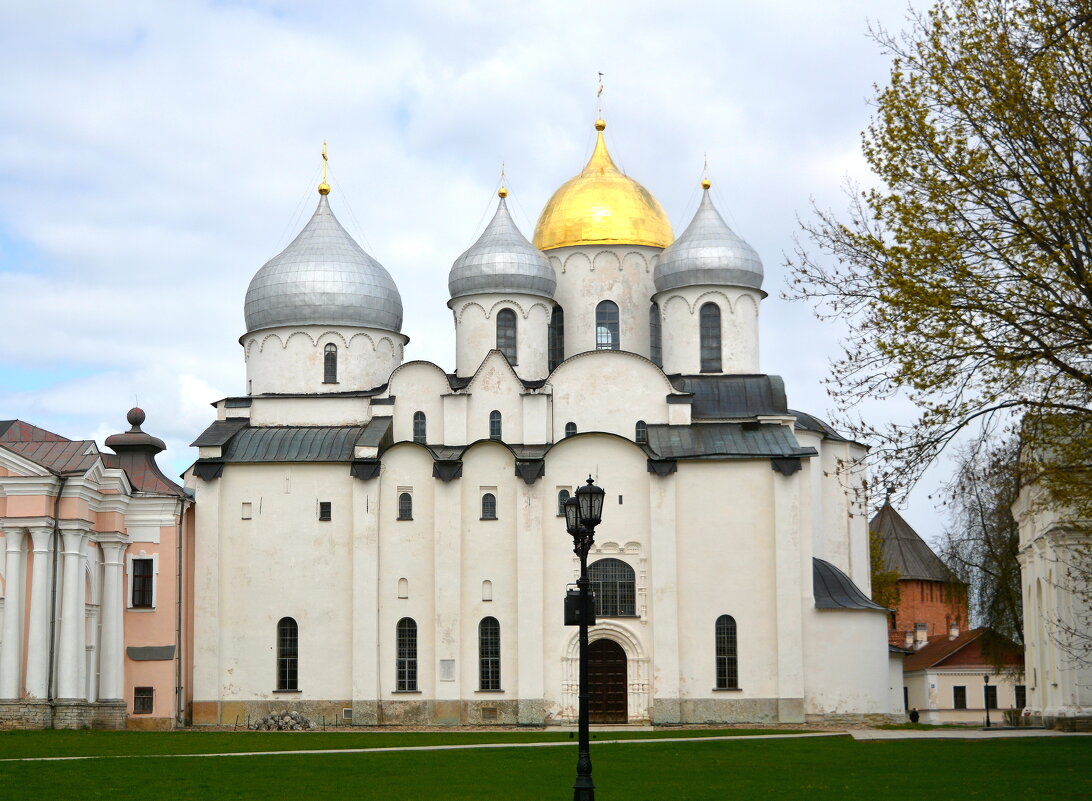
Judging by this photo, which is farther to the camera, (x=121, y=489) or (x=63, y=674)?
(x=121, y=489)

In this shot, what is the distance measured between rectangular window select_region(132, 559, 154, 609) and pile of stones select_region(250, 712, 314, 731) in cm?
460

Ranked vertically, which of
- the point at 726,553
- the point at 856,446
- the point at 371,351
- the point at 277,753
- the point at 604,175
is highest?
the point at 604,175

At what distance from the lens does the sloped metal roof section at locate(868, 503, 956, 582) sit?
73.1 metres

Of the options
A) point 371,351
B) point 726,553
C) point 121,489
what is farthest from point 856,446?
point 121,489

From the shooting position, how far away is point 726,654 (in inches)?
1590

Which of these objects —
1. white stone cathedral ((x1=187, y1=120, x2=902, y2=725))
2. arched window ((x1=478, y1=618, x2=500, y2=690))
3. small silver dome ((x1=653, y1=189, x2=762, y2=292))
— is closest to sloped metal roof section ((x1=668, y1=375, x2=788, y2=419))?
white stone cathedral ((x1=187, y1=120, x2=902, y2=725))

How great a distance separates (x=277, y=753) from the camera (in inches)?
1092

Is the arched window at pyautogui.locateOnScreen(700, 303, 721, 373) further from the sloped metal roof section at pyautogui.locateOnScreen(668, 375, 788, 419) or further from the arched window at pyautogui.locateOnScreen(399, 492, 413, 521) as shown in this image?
the arched window at pyautogui.locateOnScreen(399, 492, 413, 521)

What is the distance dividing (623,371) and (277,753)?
1827 centimetres

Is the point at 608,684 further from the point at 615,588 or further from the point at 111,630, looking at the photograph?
the point at 111,630

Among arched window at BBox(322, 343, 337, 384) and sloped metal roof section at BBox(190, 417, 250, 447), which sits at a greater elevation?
arched window at BBox(322, 343, 337, 384)

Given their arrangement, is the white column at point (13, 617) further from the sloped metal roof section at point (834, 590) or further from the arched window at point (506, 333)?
the sloped metal roof section at point (834, 590)

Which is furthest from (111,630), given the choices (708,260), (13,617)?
(708,260)

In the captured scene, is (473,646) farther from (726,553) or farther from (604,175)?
(604,175)
